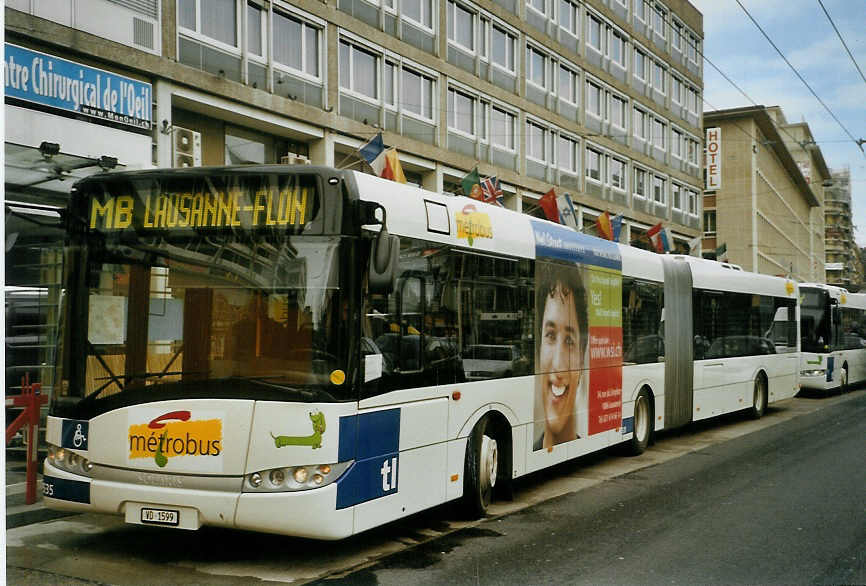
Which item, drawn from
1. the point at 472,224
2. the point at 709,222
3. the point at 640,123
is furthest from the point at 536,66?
the point at 709,222

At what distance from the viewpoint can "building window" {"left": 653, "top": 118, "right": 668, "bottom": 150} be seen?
4238 cm

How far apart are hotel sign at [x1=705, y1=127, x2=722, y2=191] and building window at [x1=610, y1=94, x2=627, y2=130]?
12642 mm

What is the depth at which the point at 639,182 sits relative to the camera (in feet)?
132

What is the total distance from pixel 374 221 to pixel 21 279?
8711 mm

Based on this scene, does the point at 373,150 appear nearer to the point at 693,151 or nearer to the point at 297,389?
the point at 297,389

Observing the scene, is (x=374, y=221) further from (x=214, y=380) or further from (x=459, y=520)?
(x=459, y=520)

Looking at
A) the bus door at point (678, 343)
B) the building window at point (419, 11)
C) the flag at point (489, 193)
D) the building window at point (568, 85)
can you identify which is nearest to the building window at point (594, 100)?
the building window at point (568, 85)

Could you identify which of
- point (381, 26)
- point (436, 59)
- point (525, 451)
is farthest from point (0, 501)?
point (436, 59)

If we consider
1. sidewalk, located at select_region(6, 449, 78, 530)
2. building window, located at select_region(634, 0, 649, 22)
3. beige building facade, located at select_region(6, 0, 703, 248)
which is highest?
building window, located at select_region(634, 0, 649, 22)

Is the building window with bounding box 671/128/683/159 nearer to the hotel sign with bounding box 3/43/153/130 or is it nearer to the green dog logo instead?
the hotel sign with bounding box 3/43/153/130

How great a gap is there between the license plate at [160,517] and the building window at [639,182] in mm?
35218

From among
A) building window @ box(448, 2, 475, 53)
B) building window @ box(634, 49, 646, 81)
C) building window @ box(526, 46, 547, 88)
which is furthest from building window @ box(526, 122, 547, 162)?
building window @ box(634, 49, 646, 81)

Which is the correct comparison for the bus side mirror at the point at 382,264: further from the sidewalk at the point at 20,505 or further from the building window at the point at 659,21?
the building window at the point at 659,21

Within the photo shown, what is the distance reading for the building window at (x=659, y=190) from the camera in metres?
42.1
